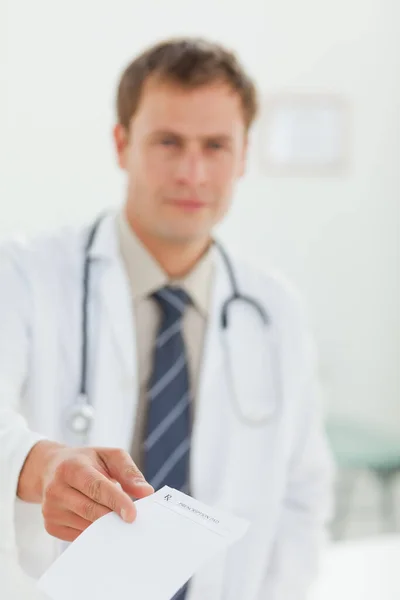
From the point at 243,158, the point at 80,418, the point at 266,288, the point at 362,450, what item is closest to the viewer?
the point at 80,418

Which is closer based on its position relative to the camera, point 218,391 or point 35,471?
point 35,471

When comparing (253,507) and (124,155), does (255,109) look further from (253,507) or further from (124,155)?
(253,507)

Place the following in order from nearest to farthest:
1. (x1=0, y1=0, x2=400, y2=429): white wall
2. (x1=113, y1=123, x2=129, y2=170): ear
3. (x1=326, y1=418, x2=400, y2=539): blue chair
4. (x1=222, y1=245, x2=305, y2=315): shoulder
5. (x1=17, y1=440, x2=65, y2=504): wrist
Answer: (x1=17, y1=440, x2=65, y2=504): wrist → (x1=113, y1=123, x2=129, y2=170): ear → (x1=222, y1=245, x2=305, y2=315): shoulder → (x1=326, y1=418, x2=400, y2=539): blue chair → (x1=0, y1=0, x2=400, y2=429): white wall

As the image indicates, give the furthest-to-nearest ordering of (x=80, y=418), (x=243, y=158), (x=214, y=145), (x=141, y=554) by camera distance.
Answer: (x=243, y=158) → (x=214, y=145) → (x=80, y=418) → (x=141, y=554)

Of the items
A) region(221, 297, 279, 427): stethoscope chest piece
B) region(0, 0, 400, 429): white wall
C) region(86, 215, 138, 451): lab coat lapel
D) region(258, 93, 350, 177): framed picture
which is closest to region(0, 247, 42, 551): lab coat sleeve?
region(86, 215, 138, 451): lab coat lapel

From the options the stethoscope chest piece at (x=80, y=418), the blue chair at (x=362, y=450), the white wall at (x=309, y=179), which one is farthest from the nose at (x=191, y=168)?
the white wall at (x=309, y=179)

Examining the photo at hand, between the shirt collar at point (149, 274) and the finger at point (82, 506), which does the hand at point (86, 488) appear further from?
the shirt collar at point (149, 274)

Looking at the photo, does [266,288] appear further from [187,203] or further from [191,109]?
[191,109]

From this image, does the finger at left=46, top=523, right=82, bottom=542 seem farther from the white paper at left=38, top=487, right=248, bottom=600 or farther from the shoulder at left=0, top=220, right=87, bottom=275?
the shoulder at left=0, top=220, right=87, bottom=275

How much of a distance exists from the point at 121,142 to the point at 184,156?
0.17 m

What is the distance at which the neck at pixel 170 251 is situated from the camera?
113 cm

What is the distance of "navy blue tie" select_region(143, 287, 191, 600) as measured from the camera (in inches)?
39.0

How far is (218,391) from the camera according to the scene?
3.63 ft

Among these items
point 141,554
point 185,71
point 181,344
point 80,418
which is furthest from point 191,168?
point 141,554
